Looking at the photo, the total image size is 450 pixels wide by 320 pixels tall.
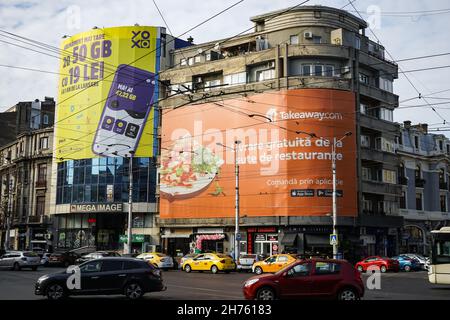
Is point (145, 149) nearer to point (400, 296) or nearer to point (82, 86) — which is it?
point (82, 86)

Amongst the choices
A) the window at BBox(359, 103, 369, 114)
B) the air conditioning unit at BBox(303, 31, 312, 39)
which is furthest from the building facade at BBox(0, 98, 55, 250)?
the window at BBox(359, 103, 369, 114)

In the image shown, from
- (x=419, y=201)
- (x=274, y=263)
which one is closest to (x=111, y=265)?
(x=274, y=263)

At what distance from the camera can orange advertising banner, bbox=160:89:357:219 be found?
46.0 meters

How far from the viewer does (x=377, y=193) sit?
50.3m

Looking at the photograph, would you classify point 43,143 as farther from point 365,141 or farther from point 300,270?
point 300,270

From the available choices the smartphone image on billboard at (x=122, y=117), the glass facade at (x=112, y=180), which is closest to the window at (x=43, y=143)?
the glass facade at (x=112, y=180)

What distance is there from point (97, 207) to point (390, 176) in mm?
30849

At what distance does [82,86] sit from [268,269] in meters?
34.6

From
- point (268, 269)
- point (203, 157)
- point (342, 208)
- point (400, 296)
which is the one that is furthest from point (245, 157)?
point (400, 296)

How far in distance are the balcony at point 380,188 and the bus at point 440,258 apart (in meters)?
24.8

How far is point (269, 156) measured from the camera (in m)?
47.7

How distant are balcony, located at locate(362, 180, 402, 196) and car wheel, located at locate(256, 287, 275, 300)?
112ft

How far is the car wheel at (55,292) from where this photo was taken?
1684 cm

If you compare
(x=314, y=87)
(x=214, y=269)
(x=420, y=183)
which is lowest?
(x=214, y=269)
